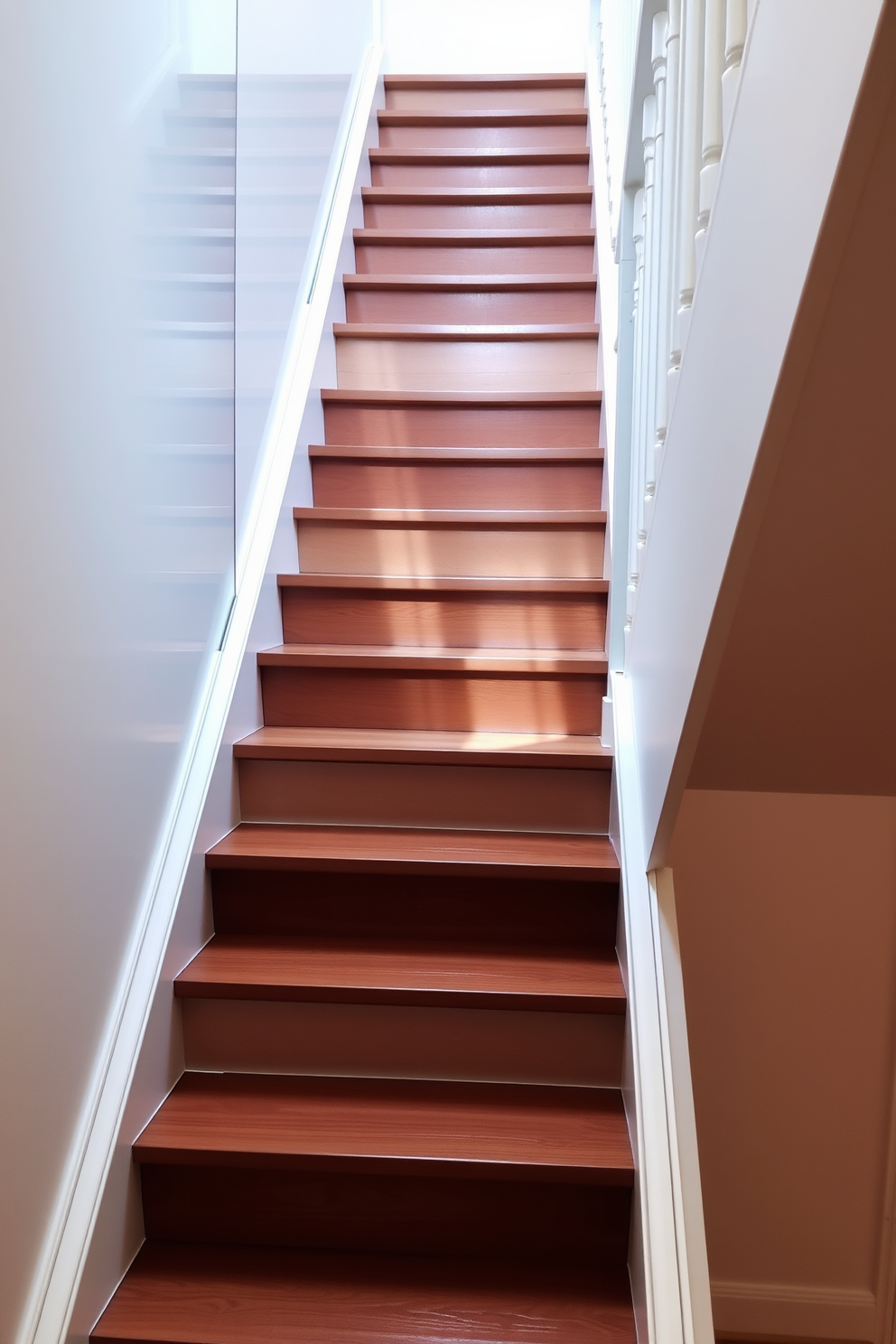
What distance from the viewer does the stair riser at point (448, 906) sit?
6.92 ft

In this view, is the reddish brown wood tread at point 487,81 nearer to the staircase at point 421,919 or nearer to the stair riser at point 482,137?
the stair riser at point 482,137

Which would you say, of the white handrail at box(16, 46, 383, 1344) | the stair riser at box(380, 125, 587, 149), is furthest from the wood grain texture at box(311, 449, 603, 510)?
the stair riser at box(380, 125, 587, 149)

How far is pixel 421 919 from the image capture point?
2123 mm

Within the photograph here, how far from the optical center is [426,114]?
4117 millimetres

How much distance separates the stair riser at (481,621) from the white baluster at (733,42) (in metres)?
1.54

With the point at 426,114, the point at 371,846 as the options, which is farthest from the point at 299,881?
the point at 426,114

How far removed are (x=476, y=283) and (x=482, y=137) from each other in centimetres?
103

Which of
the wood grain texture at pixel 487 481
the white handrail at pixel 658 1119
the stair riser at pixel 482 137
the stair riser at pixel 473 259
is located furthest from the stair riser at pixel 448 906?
the stair riser at pixel 482 137

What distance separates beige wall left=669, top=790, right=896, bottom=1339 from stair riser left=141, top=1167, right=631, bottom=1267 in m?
1.11

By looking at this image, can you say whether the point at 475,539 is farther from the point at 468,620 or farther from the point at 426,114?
the point at 426,114

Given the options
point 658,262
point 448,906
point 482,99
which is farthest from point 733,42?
point 482,99

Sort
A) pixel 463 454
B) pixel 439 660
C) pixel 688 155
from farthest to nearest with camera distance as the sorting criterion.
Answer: pixel 463 454 → pixel 439 660 → pixel 688 155

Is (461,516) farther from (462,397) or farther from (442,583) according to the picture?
(462,397)

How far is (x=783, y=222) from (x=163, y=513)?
1302 mm
